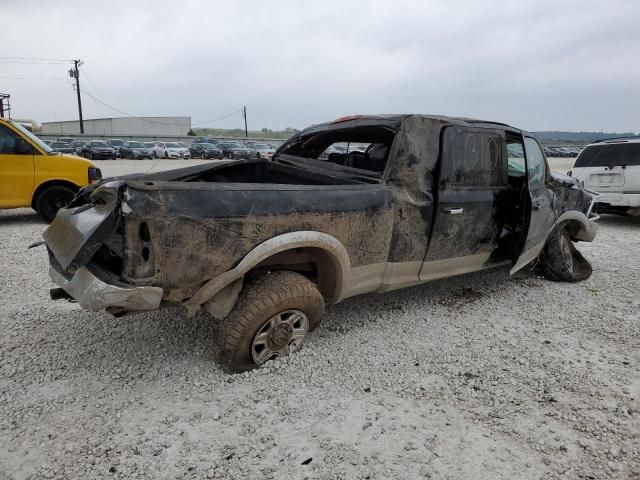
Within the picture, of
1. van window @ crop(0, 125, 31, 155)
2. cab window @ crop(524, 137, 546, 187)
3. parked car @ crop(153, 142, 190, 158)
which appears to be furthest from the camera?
parked car @ crop(153, 142, 190, 158)

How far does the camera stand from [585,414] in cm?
256

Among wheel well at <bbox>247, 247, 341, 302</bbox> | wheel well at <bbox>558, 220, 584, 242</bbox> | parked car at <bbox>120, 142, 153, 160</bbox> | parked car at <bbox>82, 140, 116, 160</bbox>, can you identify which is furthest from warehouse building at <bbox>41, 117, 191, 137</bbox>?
wheel well at <bbox>247, 247, 341, 302</bbox>

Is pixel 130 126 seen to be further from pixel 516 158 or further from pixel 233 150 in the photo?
pixel 516 158

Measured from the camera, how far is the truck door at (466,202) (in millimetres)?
3613

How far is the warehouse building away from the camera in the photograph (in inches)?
2387

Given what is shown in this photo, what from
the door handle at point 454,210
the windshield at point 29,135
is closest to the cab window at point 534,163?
the door handle at point 454,210

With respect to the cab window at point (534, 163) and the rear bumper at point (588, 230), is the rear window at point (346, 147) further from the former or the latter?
the rear bumper at point (588, 230)

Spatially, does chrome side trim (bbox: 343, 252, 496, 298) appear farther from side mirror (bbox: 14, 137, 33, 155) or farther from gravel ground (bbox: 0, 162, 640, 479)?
side mirror (bbox: 14, 137, 33, 155)

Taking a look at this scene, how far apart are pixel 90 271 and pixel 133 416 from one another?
0.87 m

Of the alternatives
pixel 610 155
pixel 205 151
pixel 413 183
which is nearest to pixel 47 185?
pixel 413 183

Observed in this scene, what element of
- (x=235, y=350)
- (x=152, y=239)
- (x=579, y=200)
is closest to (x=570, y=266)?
(x=579, y=200)

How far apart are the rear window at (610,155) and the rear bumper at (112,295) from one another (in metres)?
8.91

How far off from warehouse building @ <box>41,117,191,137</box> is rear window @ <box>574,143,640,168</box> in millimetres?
56834

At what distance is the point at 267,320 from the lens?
285 centimetres
